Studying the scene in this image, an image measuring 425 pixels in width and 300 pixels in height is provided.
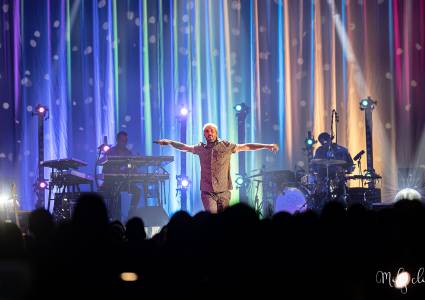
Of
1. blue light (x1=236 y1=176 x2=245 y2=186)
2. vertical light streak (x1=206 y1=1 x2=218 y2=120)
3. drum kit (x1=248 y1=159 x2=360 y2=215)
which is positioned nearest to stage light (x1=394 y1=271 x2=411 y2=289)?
drum kit (x1=248 y1=159 x2=360 y2=215)

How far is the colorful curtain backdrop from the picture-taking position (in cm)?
1347

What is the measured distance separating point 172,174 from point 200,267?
35.7 ft

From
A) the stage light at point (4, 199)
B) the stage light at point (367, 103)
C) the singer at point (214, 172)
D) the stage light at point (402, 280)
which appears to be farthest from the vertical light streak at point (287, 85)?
the stage light at point (402, 280)

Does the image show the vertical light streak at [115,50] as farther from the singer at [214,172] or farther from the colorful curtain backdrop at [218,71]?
the singer at [214,172]

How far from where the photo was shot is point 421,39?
14.2m

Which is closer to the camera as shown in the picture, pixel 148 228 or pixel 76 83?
pixel 148 228

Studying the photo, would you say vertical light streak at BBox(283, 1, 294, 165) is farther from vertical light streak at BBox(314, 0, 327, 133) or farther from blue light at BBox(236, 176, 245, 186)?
blue light at BBox(236, 176, 245, 186)

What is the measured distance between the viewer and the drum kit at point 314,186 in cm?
1059

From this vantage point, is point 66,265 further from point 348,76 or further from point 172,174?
point 348,76

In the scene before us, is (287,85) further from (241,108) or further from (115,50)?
(115,50)

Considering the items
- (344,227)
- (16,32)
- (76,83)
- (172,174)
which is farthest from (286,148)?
(344,227)

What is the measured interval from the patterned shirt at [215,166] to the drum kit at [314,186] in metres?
2.94

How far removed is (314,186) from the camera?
1089cm

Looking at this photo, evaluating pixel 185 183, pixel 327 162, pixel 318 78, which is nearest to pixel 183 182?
pixel 185 183
